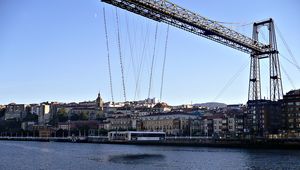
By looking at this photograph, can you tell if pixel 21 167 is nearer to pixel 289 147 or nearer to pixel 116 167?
pixel 116 167

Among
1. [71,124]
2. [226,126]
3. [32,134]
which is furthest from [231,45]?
[32,134]

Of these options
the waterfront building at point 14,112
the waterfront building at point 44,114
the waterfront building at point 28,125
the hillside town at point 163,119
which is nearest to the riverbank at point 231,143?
the hillside town at point 163,119

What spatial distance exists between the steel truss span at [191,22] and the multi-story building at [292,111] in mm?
14585

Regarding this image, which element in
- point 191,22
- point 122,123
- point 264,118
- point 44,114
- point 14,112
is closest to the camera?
point 191,22

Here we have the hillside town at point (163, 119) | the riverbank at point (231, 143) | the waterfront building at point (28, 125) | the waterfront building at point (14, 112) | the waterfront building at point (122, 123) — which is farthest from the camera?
the waterfront building at point (14, 112)

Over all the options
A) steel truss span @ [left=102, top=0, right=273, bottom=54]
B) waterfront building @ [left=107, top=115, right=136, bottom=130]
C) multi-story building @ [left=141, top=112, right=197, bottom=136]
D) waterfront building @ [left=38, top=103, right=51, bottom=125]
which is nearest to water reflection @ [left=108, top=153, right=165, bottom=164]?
steel truss span @ [left=102, top=0, right=273, bottom=54]

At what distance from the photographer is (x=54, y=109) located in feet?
438

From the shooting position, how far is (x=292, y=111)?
5922cm

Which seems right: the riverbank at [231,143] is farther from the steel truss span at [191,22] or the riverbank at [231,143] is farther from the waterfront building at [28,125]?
the waterfront building at [28,125]

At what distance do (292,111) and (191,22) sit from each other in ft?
96.4

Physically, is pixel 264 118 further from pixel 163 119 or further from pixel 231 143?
pixel 163 119

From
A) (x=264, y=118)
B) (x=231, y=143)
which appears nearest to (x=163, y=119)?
(x=264, y=118)

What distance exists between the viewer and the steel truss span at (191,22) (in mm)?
30078

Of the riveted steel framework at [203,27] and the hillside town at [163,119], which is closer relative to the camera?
the riveted steel framework at [203,27]
